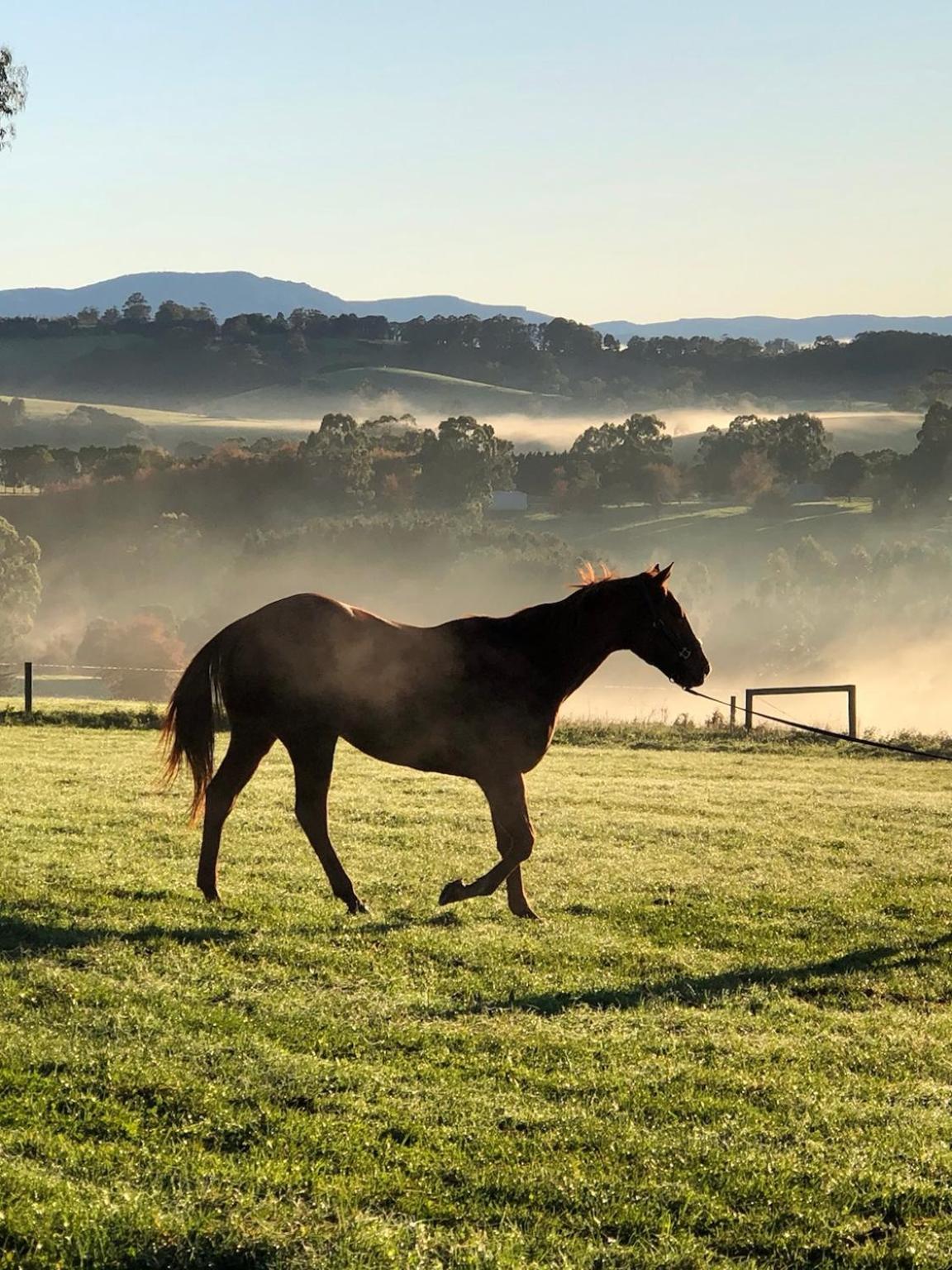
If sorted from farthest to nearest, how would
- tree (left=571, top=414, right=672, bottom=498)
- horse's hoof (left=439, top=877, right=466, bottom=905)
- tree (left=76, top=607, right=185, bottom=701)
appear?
tree (left=571, top=414, right=672, bottom=498), tree (left=76, top=607, right=185, bottom=701), horse's hoof (left=439, top=877, right=466, bottom=905)

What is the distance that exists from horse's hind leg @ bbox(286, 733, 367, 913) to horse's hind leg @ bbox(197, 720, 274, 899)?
294mm

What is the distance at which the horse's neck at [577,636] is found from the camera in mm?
11148

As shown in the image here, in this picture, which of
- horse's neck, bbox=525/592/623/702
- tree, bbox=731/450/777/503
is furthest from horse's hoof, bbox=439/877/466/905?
tree, bbox=731/450/777/503

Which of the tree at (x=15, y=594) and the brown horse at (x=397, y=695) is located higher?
the brown horse at (x=397, y=695)

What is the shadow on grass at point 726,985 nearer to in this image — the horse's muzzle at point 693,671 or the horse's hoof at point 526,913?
the horse's hoof at point 526,913

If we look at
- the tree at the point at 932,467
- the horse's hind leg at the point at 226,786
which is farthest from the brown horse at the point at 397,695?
the tree at the point at 932,467

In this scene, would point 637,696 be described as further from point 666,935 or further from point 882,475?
point 666,935

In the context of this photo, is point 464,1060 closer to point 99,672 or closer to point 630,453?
point 99,672

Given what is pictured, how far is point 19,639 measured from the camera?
308ft

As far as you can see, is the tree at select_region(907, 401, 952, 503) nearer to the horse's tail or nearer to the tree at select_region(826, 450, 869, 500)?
the tree at select_region(826, 450, 869, 500)

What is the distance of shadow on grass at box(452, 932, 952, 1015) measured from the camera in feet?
26.7

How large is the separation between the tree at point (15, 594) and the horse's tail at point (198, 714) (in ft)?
273

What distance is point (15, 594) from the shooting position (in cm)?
9312

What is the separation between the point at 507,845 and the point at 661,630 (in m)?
2.27
